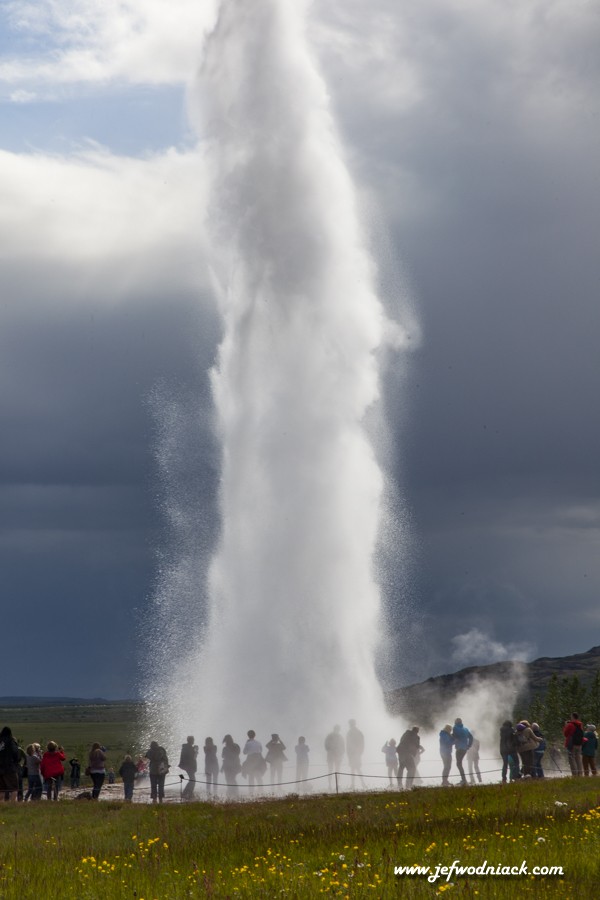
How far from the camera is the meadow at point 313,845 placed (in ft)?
41.5

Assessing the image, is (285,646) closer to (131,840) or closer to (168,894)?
(131,840)

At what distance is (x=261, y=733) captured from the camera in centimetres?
3572

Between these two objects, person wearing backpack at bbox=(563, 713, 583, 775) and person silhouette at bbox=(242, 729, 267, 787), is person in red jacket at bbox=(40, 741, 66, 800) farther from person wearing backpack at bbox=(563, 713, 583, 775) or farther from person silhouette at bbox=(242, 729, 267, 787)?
person wearing backpack at bbox=(563, 713, 583, 775)

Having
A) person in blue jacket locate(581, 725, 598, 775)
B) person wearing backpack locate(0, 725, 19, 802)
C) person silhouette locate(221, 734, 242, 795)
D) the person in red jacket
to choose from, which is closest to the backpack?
person in blue jacket locate(581, 725, 598, 775)

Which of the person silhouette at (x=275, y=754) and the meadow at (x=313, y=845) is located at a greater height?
the person silhouette at (x=275, y=754)

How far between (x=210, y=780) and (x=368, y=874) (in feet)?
62.2

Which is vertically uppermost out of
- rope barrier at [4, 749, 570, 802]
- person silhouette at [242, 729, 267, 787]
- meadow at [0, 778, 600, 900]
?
person silhouette at [242, 729, 267, 787]

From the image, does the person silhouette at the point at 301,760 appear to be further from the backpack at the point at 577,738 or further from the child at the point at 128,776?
the backpack at the point at 577,738

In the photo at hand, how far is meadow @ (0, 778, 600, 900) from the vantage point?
41.5 feet

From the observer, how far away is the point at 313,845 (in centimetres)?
1650

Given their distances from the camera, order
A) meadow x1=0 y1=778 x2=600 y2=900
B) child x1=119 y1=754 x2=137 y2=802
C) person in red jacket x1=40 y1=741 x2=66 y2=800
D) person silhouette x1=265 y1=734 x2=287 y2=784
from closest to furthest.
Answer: meadow x1=0 y1=778 x2=600 y2=900
person in red jacket x1=40 y1=741 x2=66 y2=800
child x1=119 y1=754 x2=137 y2=802
person silhouette x1=265 y1=734 x2=287 y2=784

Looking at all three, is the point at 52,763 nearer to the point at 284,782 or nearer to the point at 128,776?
the point at 128,776

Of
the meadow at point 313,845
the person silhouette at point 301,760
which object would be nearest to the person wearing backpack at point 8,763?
the meadow at point 313,845

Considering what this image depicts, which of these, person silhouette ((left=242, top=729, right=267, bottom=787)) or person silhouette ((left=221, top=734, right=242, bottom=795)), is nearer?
person silhouette ((left=242, top=729, right=267, bottom=787))
